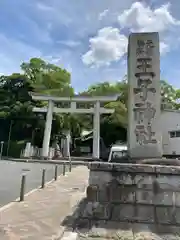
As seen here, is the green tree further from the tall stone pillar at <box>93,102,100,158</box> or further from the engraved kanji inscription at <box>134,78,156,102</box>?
the engraved kanji inscription at <box>134,78,156,102</box>

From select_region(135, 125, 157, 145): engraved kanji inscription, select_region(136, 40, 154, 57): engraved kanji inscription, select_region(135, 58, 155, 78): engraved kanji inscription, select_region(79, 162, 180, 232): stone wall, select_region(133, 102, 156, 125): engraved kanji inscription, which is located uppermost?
select_region(136, 40, 154, 57): engraved kanji inscription

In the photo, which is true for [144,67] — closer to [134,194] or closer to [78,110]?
[134,194]

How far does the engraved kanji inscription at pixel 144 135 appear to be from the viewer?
800 cm

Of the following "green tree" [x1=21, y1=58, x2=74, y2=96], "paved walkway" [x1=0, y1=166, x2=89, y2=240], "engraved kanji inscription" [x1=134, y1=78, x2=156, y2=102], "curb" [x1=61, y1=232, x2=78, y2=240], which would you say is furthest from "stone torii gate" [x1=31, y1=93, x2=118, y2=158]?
"curb" [x1=61, y1=232, x2=78, y2=240]

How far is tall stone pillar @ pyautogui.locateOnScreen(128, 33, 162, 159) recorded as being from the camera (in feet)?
26.1

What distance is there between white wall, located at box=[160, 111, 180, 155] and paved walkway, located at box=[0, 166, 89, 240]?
21.4 m

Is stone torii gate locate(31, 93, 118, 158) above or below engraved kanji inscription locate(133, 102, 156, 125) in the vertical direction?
above

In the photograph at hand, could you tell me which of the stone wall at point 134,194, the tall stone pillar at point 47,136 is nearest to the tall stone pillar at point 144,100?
the stone wall at point 134,194

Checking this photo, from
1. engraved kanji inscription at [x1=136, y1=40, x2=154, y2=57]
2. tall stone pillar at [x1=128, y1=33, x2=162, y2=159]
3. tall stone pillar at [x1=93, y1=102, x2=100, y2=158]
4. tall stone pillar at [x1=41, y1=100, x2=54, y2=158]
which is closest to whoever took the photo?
tall stone pillar at [x1=128, y1=33, x2=162, y2=159]

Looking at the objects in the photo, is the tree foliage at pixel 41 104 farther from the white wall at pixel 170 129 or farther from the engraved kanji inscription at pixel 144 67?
the engraved kanji inscription at pixel 144 67

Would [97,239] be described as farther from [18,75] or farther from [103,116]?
[18,75]

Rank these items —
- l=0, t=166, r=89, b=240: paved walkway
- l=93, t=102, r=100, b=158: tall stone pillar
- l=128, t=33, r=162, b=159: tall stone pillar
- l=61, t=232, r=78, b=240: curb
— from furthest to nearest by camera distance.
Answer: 1. l=93, t=102, r=100, b=158: tall stone pillar
2. l=128, t=33, r=162, b=159: tall stone pillar
3. l=0, t=166, r=89, b=240: paved walkway
4. l=61, t=232, r=78, b=240: curb

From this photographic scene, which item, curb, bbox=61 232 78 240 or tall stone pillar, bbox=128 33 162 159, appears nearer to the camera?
curb, bbox=61 232 78 240

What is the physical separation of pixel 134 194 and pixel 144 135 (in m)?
3.26
